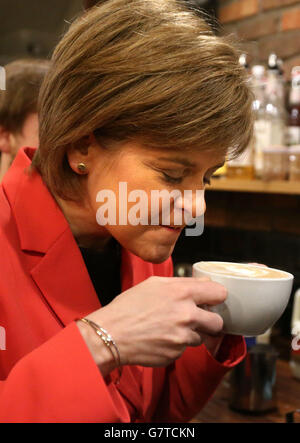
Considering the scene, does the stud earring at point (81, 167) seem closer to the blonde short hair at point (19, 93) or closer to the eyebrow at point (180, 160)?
the eyebrow at point (180, 160)

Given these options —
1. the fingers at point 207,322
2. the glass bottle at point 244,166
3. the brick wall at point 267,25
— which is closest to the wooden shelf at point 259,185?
the glass bottle at point 244,166

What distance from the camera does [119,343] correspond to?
658mm

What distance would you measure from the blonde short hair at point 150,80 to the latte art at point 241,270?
0.18 metres

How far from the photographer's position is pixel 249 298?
0.71m

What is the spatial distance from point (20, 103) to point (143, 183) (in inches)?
33.0

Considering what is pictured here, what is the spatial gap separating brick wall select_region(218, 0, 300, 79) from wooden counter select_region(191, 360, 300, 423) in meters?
1.05

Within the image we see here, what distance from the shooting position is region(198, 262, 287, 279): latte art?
29.4 inches

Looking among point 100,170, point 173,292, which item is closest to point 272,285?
point 173,292

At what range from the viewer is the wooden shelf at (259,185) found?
1561mm

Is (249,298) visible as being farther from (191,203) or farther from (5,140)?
(5,140)

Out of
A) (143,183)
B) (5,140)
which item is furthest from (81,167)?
(5,140)

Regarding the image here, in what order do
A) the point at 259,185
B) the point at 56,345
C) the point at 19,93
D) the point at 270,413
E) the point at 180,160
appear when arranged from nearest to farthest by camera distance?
1. the point at 56,345
2. the point at 180,160
3. the point at 270,413
4. the point at 19,93
5. the point at 259,185
